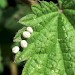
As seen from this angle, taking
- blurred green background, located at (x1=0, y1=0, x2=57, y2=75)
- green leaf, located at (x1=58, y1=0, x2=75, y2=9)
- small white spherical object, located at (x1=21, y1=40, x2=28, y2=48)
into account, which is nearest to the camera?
small white spherical object, located at (x1=21, y1=40, x2=28, y2=48)

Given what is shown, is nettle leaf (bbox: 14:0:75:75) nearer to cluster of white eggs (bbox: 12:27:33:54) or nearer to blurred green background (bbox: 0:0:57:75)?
cluster of white eggs (bbox: 12:27:33:54)

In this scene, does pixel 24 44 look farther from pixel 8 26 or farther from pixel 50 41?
pixel 8 26

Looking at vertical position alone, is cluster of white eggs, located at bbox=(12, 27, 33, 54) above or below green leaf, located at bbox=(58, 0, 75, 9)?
below

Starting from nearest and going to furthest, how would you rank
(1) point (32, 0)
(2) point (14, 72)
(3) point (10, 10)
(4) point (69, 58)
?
(4) point (69, 58) → (1) point (32, 0) → (2) point (14, 72) → (3) point (10, 10)

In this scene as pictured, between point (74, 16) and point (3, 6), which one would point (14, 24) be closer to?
point (3, 6)

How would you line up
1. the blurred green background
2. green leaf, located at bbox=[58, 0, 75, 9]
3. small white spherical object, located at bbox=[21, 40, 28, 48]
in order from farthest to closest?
the blurred green background
green leaf, located at bbox=[58, 0, 75, 9]
small white spherical object, located at bbox=[21, 40, 28, 48]

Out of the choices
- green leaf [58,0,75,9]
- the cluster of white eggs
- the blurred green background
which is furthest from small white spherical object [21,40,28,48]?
the blurred green background

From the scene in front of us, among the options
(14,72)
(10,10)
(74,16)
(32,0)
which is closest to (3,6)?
(10,10)

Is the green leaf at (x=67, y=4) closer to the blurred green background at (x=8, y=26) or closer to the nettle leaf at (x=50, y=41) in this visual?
the nettle leaf at (x=50, y=41)
